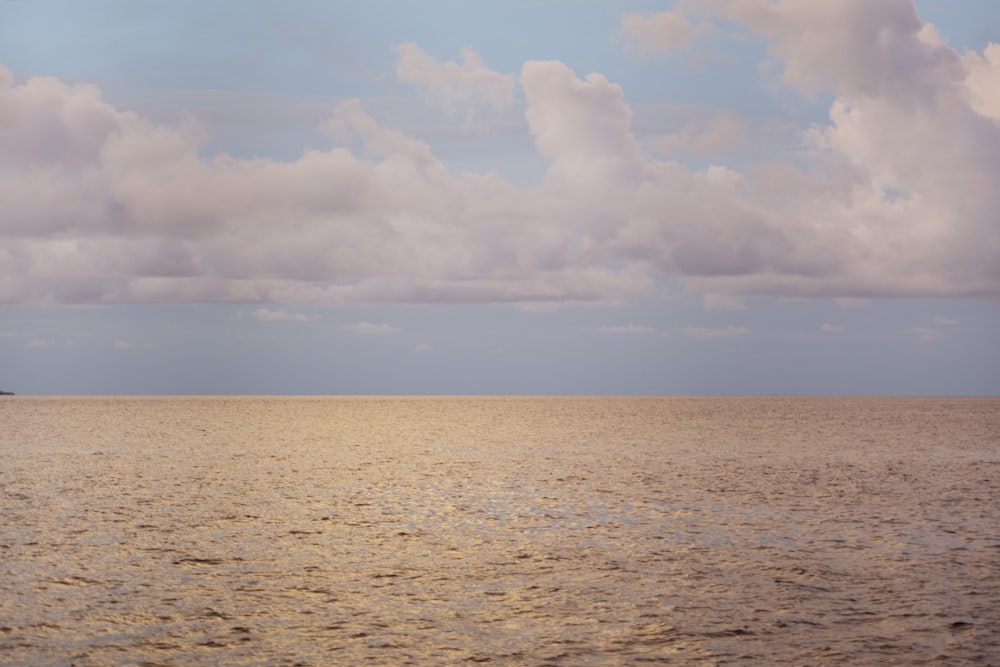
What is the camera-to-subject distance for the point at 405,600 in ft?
66.4

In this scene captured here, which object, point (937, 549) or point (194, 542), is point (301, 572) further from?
Answer: point (937, 549)

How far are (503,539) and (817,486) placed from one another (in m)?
21.9

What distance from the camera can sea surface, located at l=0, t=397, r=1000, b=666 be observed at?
16797 mm

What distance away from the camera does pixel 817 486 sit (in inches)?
1750

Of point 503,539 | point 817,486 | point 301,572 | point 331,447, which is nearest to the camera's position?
point 301,572

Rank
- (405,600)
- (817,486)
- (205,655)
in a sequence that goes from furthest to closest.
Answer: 1. (817,486)
2. (405,600)
3. (205,655)

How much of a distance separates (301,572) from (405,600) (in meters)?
4.17

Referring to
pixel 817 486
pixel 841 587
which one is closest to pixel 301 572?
pixel 841 587

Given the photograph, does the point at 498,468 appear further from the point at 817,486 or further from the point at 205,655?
the point at 205,655

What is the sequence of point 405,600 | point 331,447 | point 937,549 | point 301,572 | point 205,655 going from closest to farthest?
point 205,655 → point 405,600 → point 301,572 → point 937,549 → point 331,447

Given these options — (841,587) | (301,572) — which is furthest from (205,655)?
(841,587)

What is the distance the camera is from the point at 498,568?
23703mm

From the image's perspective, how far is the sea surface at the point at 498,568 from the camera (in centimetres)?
1680

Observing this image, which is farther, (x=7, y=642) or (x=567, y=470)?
(x=567, y=470)
